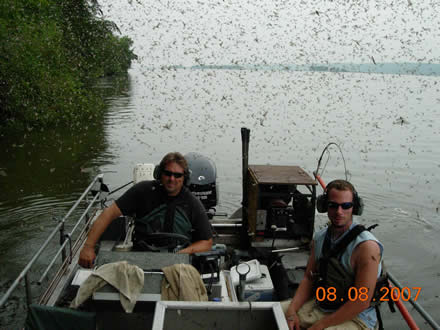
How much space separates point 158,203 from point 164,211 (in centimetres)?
12

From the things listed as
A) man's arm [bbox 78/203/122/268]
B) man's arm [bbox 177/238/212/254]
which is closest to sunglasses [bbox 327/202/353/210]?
man's arm [bbox 177/238/212/254]

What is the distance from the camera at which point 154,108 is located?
32469 millimetres

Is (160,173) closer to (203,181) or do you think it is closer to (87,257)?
(87,257)

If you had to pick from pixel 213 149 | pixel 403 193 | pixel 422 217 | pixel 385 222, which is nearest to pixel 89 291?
pixel 385 222

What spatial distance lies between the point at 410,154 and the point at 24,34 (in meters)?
17.7

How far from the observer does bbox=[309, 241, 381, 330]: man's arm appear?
3.03 metres

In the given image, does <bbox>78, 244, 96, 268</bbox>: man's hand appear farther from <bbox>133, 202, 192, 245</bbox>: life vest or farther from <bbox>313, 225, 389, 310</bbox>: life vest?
<bbox>313, 225, 389, 310</bbox>: life vest

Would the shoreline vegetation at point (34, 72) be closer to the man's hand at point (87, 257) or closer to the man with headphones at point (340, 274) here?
the man's hand at point (87, 257)

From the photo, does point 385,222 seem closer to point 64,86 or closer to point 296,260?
point 296,260

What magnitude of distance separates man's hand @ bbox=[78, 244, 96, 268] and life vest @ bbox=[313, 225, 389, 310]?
7.56ft

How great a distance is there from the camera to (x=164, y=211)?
436cm

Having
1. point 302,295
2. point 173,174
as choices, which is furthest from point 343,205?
point 173,174
